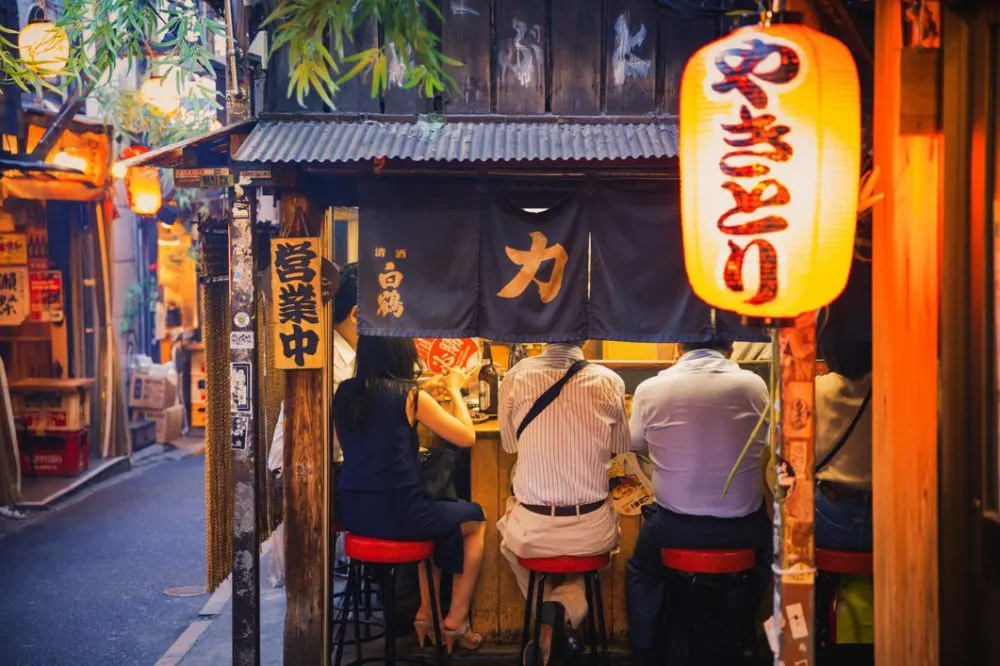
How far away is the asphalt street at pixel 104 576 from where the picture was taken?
29.5 feet

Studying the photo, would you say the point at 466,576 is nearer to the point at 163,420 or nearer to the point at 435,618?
the point at 435,618

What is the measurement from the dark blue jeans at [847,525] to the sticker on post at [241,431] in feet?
14.7

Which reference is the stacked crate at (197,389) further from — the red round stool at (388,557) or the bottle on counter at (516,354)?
→ the red round stool at (388,557)

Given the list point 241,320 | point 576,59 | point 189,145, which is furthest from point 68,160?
point 576,59

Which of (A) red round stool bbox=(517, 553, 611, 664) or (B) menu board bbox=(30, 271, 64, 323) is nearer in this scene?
(A) red round stool bbox=(517, 553, 611, 664)

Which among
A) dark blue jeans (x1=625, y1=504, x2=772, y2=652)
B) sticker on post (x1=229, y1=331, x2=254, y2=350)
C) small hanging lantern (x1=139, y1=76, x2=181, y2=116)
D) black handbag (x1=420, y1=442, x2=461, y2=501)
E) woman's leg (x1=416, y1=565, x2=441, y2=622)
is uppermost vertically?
small hanging lantern (x1=139, y1=76, x2=181, y2=116)

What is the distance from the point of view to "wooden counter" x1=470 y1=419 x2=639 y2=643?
27.1 feet

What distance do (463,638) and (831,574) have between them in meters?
3.10

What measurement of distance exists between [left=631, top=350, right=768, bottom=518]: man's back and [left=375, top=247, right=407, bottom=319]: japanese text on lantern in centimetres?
208

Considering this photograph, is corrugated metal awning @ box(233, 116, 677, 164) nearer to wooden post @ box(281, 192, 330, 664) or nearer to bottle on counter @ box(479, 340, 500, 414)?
wooden post @ box(281, 192, 330, 664)

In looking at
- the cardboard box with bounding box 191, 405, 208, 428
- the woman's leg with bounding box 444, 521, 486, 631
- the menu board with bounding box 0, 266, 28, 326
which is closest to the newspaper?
the woman's leg with bounding box 444, 521, 486, 631

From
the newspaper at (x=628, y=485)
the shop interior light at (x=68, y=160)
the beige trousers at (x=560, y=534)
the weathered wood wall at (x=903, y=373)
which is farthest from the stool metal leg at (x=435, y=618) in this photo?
the shop interior light at (x=68, y=160)

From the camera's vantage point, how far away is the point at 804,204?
471 centimetres

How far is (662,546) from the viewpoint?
7.20 m
